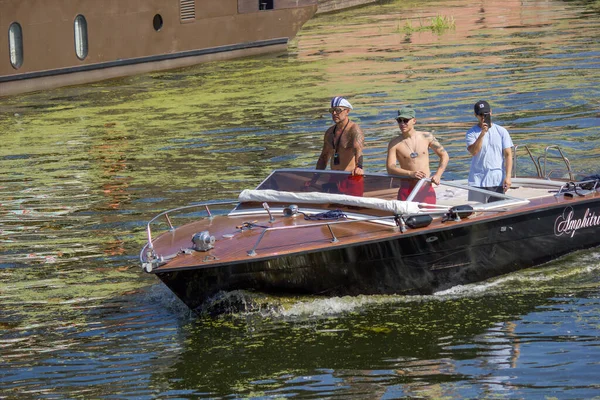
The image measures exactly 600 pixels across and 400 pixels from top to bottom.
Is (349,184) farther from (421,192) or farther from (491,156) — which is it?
(491,156)

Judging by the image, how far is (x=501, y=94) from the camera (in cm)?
2333

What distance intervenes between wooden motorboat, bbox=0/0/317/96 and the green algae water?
0.57 metres

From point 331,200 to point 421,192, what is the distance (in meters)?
0.92

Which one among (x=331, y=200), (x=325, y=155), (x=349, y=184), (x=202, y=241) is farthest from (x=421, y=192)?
(x=202, y=241)

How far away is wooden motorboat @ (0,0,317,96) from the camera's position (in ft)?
86.9

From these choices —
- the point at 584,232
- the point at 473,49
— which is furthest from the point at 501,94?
the point at 584,232

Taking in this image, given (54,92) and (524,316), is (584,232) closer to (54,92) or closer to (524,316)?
(524,316)

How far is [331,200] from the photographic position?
11031 mm

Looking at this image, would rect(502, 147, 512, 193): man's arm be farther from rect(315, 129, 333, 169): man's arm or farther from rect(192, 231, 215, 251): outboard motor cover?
rect(192, 231, 215, 251): outboard motor cover

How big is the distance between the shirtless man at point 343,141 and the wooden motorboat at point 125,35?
16150 mm

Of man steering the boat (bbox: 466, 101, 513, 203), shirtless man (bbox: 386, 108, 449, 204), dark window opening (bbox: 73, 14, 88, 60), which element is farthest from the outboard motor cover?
dark window opening (bbox: 73, 14, 88, 60)

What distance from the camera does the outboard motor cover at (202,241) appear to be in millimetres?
10141

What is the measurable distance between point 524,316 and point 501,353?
1.08 m

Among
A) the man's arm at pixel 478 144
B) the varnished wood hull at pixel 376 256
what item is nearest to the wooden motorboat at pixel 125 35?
the varnished wood hull at pixel 376 256
